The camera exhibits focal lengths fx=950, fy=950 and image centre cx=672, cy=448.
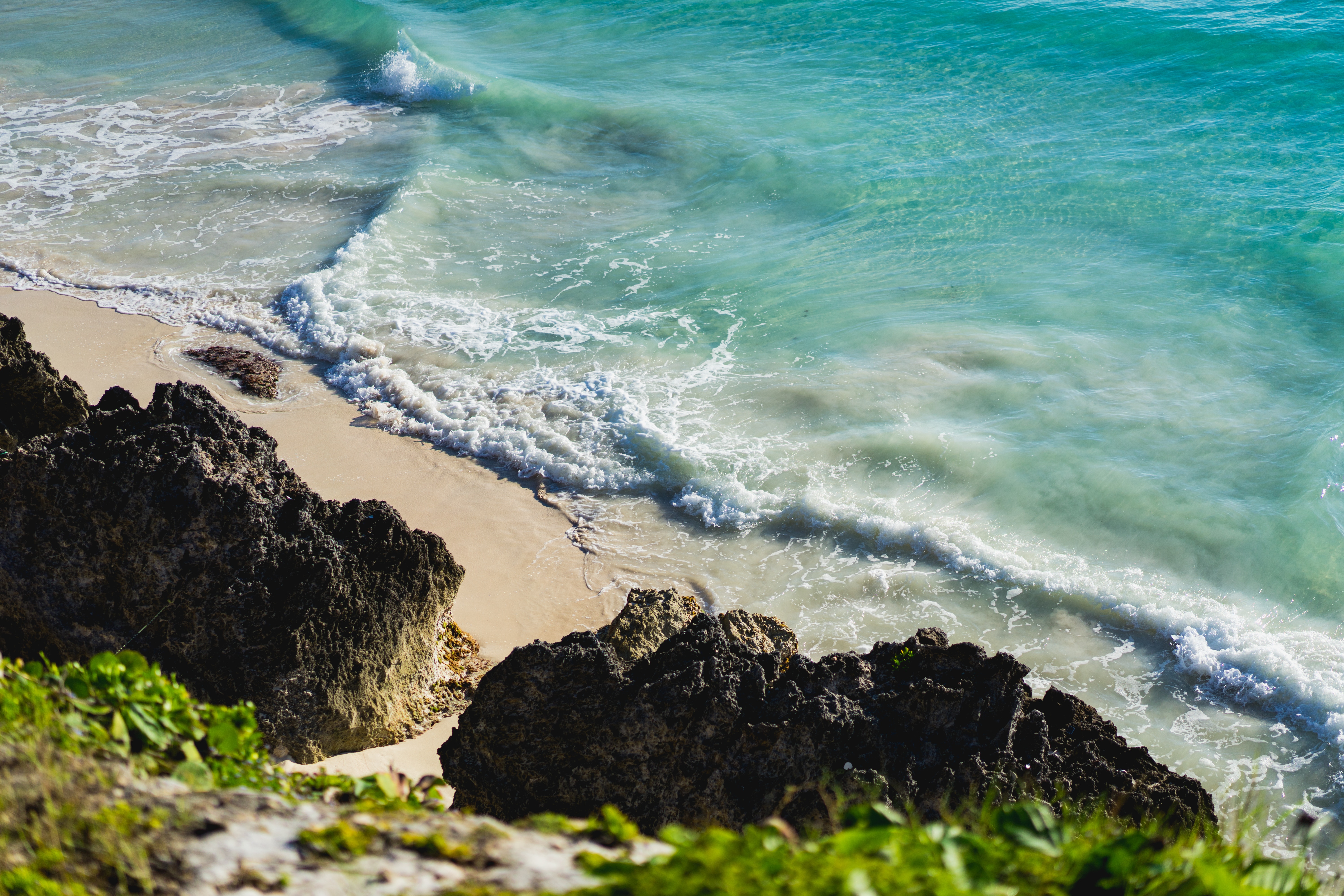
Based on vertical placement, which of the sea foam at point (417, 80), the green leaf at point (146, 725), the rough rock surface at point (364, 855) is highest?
the sea foam at point (417, 80)

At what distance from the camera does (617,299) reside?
46.4ft

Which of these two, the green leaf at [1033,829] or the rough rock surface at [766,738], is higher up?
the green leaf at [1033,829]

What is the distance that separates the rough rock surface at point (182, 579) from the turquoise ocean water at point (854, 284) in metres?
3.67

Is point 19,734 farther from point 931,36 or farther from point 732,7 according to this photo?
point 732,7

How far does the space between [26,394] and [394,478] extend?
348cm

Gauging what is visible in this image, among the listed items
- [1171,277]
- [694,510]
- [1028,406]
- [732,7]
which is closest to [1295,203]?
[1171,277]

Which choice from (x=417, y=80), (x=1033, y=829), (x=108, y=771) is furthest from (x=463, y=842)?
(x=417, y=80)

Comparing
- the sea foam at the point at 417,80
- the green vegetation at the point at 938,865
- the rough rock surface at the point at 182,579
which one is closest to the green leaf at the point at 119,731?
the green vegetation at the point at 938,865

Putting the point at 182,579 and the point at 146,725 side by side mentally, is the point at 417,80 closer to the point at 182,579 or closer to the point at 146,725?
the point at 182,579

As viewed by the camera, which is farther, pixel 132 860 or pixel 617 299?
pixel 617 299

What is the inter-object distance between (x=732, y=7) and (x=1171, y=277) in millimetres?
16982

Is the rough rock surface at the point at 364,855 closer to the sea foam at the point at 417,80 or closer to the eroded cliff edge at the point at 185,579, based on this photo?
the eroded cliff edge at the point at 185,579

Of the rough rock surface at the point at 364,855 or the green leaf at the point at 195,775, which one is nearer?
the rough rock surface at the point at 364,855

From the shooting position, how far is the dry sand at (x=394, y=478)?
322 inches
